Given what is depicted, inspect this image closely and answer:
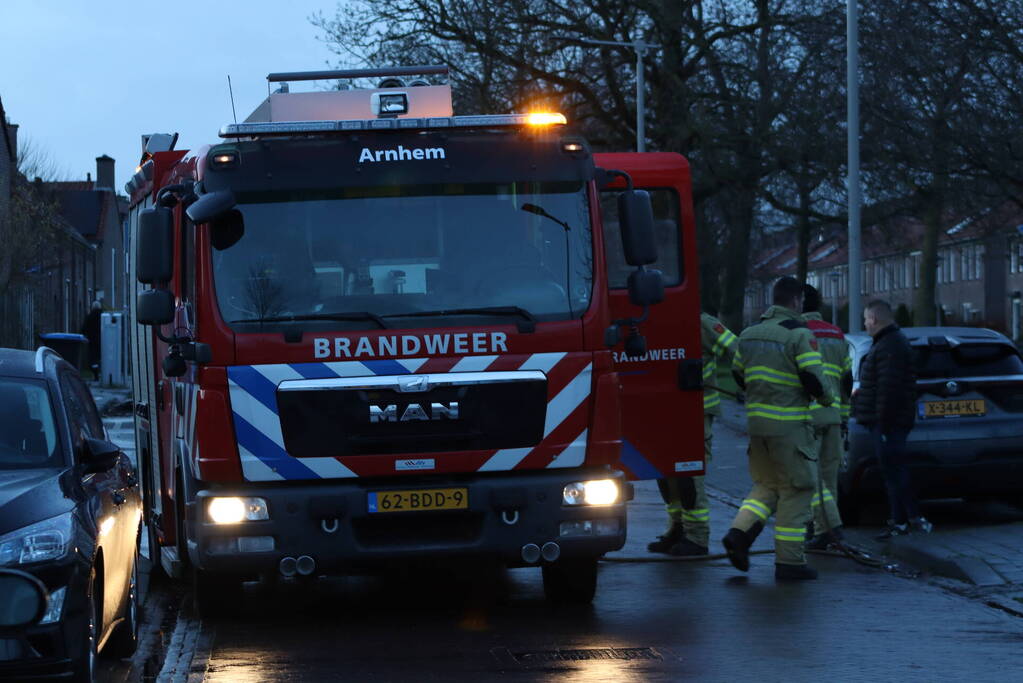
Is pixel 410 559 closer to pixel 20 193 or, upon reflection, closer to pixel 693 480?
pixel 693 480

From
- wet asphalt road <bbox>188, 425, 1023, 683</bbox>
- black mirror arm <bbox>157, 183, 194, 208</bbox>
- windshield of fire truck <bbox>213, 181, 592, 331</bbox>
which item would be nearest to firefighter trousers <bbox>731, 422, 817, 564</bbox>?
wet asphalt road <bbox>188, 425, 1023, 683</bbox>

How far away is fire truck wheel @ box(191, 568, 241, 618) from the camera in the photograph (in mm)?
9812

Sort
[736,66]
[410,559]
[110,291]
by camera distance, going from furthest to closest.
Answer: [110,291] → [736,66] → [410,559]

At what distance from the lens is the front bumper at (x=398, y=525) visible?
902 cm

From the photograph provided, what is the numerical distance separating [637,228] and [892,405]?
4.45m

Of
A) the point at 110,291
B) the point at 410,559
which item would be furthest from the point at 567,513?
the point at 110,291

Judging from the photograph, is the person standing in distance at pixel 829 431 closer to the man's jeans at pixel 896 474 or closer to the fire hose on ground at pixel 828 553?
the fire hose on ground at pixel 828 553

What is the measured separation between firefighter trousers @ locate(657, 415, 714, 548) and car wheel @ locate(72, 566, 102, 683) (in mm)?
5708

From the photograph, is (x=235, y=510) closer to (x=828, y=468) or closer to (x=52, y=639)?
(x=52, y=639)

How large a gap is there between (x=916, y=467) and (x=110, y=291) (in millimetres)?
85025

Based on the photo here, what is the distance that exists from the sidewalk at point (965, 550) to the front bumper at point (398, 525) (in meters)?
3.07

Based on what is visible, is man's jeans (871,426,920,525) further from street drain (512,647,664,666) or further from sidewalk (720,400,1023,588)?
street drain (512,647,664,666)

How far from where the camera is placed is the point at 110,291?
311 ft

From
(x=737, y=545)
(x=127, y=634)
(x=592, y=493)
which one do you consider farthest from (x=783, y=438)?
(x=127, y=634)
